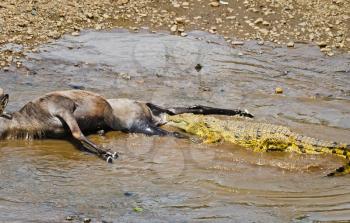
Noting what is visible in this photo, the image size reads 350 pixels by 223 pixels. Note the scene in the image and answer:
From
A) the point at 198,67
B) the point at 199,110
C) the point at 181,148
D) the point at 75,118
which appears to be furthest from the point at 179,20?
the point at 181,148

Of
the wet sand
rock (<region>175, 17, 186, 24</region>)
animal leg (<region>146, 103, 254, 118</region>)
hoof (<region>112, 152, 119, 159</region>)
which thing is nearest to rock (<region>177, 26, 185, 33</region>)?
the wet sand

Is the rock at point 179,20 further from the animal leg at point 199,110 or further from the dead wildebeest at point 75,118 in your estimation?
the dead wildebeest at point 75,118

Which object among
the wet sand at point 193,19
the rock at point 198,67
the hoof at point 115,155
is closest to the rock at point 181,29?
the wet sand at point 193,19

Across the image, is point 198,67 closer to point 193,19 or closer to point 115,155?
point 193,19

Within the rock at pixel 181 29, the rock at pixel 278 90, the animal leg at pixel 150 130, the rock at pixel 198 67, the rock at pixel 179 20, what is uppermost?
the rock at pixel 179 20

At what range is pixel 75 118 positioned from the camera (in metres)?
7.58

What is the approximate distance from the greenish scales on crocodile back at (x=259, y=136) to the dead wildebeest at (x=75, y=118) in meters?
0.34

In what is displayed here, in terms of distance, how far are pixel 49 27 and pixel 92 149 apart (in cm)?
477

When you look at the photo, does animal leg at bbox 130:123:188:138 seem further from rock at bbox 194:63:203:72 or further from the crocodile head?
rock at bbox 194:63:203:72

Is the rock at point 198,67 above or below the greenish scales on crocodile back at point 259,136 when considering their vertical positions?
above

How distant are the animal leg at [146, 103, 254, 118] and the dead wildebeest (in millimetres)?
203

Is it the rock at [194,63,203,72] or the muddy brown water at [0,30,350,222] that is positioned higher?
the rock at [194,63,203,72]

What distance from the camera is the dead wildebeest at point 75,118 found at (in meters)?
7.43

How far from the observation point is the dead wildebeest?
293 inches
